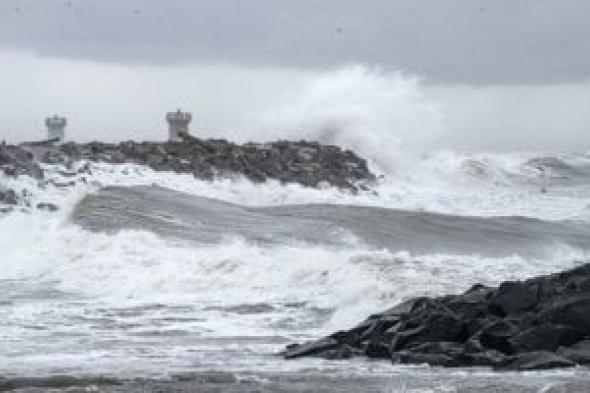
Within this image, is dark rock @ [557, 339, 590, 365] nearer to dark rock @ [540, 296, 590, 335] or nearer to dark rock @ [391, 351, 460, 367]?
dark rock @ [540, 296, 590, 335]

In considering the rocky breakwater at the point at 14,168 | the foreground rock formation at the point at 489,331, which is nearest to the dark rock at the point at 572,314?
the foreground rock formation at the point at 489,331

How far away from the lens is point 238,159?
116 feet

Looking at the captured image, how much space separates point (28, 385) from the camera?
927cm

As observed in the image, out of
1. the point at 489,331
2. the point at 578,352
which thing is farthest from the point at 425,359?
the point at 578,352

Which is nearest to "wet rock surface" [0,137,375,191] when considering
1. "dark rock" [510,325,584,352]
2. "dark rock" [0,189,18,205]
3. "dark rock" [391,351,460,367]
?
"dark rock" [0,189,18,205]

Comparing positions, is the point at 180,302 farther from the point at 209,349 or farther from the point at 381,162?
the point at 381,162

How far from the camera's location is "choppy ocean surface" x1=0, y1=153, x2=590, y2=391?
10.7 metres

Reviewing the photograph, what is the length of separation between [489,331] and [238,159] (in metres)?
25.0

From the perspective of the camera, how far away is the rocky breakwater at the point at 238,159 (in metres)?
32.7

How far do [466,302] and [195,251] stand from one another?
8.66 metres

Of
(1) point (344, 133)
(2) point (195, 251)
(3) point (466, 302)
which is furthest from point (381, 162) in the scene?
(3) point (466, 302)

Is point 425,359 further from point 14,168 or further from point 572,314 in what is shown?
point 14,168

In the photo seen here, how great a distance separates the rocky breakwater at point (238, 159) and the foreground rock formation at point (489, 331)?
19.9 metres

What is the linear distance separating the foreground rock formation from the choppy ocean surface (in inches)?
12.0
